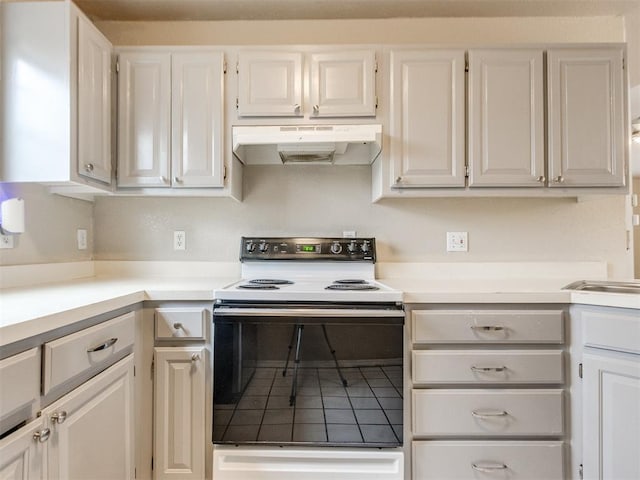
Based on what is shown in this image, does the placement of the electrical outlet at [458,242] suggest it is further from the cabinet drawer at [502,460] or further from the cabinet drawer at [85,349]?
the cabinet drawer at [85,349]

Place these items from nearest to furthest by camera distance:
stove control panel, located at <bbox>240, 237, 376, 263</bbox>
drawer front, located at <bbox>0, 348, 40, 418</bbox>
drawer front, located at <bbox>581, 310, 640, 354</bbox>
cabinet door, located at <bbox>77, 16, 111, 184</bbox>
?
drawer front, located at <bbox>0, 348, 40, 418</bbox>
drawer front, located at <bbox>581, 310, 640, 354</bbox>
cabinet door, located at <bbox>77, 16, 111, 184</bbox>
stove control panel, located at <bbox>240, 237, 376, 263</bbox>

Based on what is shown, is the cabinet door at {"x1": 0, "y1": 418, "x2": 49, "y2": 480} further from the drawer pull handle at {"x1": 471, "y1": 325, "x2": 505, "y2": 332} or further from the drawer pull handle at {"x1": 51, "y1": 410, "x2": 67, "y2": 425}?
the drawer pull handle at {"x1": 471, "y1": 325, "x2": 505, "y2": 332}

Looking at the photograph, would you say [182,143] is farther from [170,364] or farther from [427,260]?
[427,260]

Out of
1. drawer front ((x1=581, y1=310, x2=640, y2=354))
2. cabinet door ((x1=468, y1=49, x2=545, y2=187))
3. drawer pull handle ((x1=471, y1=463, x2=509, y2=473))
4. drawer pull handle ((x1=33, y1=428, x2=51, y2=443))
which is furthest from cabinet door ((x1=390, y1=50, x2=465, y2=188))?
drawer pull handle ((x1=33, y1=428, x2=51, y2=443))

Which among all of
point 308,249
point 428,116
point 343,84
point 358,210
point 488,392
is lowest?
point 488,392

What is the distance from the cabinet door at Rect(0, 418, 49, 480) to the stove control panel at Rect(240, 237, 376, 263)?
3.74 feet

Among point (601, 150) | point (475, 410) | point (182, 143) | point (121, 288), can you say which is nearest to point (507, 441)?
point (475, 410)

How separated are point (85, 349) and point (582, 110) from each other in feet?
7.60

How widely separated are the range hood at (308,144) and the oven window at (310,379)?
0.82m

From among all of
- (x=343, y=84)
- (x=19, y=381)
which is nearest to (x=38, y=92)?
(x=19, y=381)

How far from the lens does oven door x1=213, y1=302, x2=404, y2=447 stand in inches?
54.2

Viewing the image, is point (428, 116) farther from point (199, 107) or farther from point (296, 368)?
point (296, 368)

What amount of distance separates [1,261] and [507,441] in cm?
226

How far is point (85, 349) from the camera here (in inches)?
41.9
